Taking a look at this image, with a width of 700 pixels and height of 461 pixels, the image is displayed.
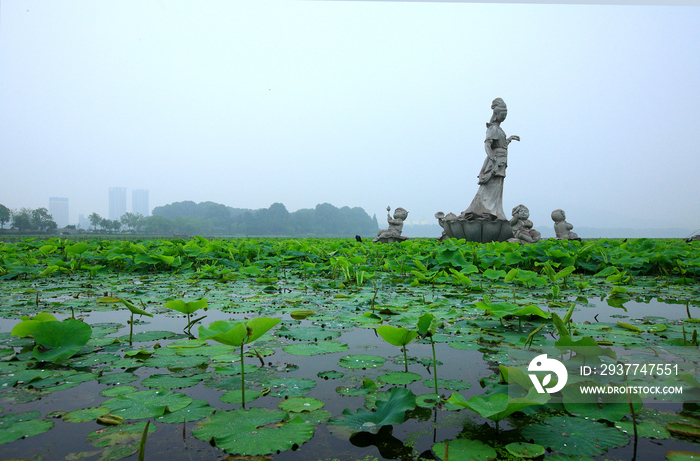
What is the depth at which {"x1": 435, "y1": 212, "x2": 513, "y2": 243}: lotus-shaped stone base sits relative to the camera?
889 centimetres

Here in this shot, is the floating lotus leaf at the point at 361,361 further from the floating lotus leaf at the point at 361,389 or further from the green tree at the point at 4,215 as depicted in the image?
the green tree at the point at 4,215

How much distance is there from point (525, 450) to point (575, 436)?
6.2 inches

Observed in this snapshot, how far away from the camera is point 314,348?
4.64 ft

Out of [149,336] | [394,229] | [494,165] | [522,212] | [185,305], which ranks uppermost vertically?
[494,165]

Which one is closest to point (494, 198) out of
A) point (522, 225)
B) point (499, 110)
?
point (522, 225)

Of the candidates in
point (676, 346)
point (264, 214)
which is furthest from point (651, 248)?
point (264, 214)

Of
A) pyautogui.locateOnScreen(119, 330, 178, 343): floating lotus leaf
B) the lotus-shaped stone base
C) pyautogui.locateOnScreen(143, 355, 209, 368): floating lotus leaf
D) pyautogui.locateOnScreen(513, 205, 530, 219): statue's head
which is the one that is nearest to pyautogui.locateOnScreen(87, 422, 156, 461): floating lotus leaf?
pyautogui.locateOnScreen(143, 355, 209, 368): floating lotus leaf

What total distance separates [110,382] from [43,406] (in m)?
0.17

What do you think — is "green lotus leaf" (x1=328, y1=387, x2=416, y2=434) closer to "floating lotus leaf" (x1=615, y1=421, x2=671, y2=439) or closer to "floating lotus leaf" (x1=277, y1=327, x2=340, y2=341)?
"floating lotus leaf" (x1=615, y1=421, x2=671, y2=439)

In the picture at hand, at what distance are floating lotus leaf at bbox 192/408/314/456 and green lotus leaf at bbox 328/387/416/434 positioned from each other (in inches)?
3.7

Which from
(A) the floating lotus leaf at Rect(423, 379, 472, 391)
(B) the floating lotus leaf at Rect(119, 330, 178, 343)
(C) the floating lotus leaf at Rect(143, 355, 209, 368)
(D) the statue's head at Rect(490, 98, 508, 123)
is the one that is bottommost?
(B) the floating lotus leaf at Rect(119, 330, 178, 343)

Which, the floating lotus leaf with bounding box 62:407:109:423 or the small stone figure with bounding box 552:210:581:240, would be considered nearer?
the floating lotus leaf with bounding box 62:407:109:423

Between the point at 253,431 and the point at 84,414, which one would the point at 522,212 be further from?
the point at 84,414

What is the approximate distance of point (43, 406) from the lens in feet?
2.99
